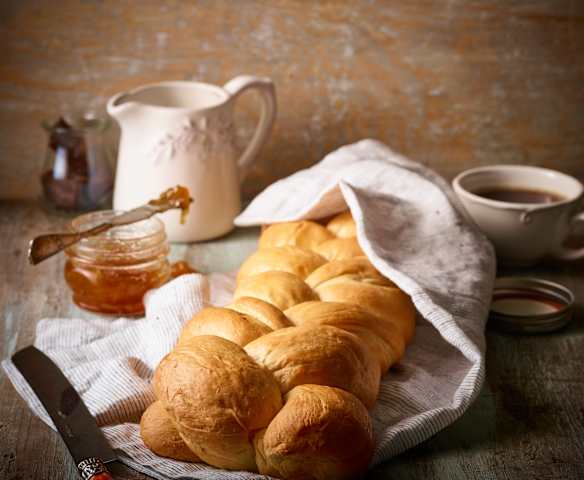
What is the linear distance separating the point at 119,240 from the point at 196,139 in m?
0.25

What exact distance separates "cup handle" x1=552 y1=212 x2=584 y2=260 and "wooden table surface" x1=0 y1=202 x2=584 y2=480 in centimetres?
3

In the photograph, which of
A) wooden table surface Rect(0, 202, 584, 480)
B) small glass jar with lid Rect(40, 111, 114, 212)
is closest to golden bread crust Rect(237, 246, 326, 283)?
wooden table surface Rect(0, 202, 584, 480)

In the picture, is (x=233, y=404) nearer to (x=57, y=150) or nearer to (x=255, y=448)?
(x=255, y=448)

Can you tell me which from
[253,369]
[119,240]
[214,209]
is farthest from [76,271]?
[253,369]

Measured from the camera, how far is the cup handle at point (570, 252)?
129cm

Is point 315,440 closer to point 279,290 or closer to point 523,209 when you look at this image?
point 279,290

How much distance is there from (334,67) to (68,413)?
880 millimetres

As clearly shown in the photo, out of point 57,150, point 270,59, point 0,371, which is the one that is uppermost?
point 270,59

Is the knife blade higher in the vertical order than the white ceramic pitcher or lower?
lower

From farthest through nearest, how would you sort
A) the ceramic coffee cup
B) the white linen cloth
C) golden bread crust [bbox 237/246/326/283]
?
1. the ceramic coffee cup
2. golden bread crust [bbox 237/246/326/283]
3. the white linen cloth

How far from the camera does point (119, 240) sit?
116 centimetres

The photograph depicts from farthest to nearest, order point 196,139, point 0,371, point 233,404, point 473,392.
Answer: point 196,139, point 0,371, point 473,392, point 233,404

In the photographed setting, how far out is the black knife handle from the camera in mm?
776

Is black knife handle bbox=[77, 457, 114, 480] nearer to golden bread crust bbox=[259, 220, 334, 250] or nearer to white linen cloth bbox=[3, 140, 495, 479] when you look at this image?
white linen cloth bbox=[3, 140, 495, 479]
